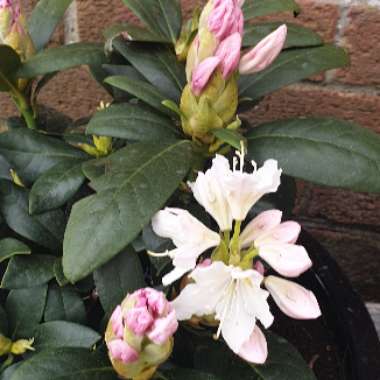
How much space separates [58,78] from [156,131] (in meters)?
0.67

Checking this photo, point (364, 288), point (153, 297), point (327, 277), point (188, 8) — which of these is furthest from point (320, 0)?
point (153, 297)

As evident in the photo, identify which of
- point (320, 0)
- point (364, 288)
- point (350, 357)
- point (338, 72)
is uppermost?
point (320, 0)

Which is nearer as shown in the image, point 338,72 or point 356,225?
point 338,72

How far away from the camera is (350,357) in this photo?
41.6 inches

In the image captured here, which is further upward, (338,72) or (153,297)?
(153,297)

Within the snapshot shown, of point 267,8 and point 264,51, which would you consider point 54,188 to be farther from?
point 267,8

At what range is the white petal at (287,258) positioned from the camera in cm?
62

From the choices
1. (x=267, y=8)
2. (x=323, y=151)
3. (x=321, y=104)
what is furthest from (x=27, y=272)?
(x=321, y=104)

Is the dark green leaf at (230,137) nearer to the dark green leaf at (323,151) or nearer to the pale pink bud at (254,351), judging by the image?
the dark green leaf at (323,151)

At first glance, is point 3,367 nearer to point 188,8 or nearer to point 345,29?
point 188,8

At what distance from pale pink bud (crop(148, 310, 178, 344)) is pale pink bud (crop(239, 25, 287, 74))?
304mm

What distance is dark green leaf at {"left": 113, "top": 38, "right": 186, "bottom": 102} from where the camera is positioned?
0.86 m

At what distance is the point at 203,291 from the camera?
64 centimetres

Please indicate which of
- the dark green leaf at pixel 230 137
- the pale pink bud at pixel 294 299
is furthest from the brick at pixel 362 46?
the pale pink bud at pixel 294 299
